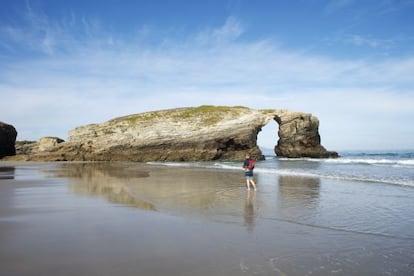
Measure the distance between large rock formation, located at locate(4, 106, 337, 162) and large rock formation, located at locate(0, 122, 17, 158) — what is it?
8.92m

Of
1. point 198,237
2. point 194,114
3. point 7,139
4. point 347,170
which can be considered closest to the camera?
Answer: point 198,237

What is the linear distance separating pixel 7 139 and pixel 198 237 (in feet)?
199

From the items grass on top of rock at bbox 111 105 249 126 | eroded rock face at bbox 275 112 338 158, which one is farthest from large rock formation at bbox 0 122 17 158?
eroded rock face at bbox 275 112 338 158

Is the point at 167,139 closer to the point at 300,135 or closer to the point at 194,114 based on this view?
the point at 194,114

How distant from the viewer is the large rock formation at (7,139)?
57531mm

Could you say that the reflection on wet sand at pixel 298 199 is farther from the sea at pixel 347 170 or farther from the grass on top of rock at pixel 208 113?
the grass on top of rock at pixel 208 113

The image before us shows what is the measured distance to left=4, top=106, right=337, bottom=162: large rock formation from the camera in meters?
49.6

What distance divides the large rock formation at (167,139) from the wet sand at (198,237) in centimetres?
3654

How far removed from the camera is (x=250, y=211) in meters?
10.7

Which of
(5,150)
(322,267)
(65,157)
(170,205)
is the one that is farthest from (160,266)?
(5,150)

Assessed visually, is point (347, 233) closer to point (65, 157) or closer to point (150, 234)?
point (150, 234)

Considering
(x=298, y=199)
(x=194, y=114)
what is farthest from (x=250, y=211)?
(x=194, y=114)

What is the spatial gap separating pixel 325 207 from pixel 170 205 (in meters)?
4.91

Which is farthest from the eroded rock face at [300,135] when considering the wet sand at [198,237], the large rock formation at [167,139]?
the wet sand at [198,237]
